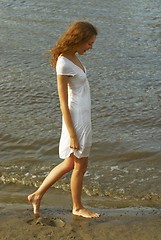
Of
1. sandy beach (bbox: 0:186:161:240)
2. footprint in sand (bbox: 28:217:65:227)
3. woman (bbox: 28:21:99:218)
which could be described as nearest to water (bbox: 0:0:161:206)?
sandy beach (bbox: 0:186:161:240)

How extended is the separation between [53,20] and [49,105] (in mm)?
5126

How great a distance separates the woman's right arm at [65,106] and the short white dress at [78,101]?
3 centimetres

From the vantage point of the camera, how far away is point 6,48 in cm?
1003

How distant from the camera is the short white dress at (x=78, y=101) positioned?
4016 millimetres

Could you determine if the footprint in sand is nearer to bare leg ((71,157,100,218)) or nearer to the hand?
bare leg ((71,157,100,218))

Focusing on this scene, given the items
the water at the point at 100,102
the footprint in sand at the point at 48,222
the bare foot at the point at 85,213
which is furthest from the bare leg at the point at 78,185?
the water at the point at 100,102

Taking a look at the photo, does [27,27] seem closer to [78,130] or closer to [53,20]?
[53,20]

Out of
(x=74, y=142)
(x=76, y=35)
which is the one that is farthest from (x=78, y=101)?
(x=76, y=35)

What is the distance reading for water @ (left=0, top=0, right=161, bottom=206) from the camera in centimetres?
553

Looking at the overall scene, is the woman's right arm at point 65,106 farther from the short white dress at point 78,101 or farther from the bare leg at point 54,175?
the bare leg at point 54,175

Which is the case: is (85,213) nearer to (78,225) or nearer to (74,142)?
(78,225)

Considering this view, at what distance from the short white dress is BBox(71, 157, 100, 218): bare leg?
0.12 meters

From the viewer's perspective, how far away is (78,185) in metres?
4.34

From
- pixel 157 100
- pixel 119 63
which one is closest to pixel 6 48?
pixel 119 63
